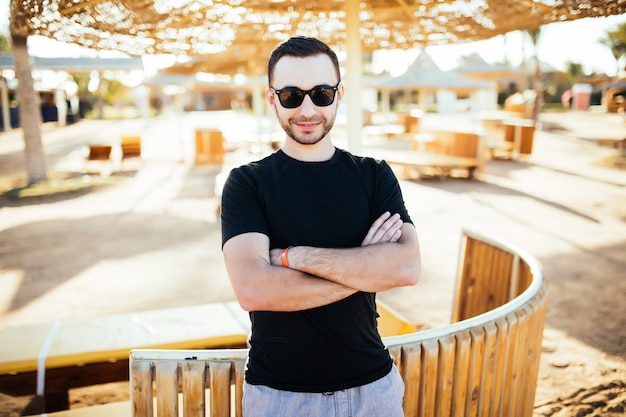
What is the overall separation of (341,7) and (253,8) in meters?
0.85

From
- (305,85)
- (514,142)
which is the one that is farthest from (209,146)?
(305,85)

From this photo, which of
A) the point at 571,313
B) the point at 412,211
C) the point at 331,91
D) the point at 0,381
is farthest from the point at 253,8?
the point at 412,211

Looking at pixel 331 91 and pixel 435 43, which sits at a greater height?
pixel 435 43

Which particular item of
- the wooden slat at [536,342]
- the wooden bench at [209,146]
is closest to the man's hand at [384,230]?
the wooden slat at [536,342]

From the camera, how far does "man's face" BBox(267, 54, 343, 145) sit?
182 centimetres

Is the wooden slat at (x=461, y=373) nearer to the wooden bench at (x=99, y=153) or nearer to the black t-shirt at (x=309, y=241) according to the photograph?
the black t-shirt at (x=309, y=241)

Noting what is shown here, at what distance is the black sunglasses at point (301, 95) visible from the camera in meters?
1.83

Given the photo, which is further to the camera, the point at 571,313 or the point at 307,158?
the point at 571,313

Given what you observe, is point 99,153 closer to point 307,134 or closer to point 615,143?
point 307,134

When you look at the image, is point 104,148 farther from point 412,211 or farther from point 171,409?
point 171,409

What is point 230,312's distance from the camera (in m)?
3.86

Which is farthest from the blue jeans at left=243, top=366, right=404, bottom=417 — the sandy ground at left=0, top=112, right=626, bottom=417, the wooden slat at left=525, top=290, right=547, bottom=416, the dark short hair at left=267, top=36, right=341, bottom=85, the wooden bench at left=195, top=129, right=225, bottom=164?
the wooden bench at left=195, top=129, right=225, bottom=164

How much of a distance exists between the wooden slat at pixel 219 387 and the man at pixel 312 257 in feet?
0.98

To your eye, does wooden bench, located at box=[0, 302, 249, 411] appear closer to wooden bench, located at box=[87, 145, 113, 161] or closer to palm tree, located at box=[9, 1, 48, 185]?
palm tree, located at box=[9, 1, 48, 185]
